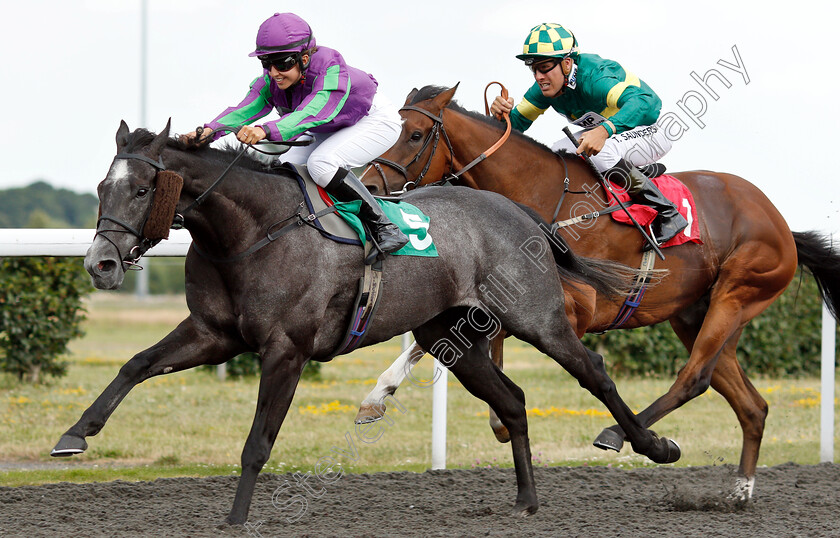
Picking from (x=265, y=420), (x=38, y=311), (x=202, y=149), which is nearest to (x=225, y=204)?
(x=202, y=149)

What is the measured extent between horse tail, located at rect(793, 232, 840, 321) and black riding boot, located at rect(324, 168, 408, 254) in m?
3.04

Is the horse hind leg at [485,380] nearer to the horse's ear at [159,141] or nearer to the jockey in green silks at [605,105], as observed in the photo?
the jockey in green silks at [605,105]

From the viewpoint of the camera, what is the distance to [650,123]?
5125mm

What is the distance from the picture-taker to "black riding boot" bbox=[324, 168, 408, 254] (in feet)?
13.5

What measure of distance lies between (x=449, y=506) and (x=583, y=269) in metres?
1.35

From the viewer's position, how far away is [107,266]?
3.49 m

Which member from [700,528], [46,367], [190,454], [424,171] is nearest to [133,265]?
[424,171]

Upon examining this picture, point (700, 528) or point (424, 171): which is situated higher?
point (424, 171)

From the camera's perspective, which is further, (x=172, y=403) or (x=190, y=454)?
(x=172, y=403)

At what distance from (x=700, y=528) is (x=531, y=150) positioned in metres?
2.08

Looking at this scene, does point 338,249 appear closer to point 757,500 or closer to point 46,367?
point 757,500

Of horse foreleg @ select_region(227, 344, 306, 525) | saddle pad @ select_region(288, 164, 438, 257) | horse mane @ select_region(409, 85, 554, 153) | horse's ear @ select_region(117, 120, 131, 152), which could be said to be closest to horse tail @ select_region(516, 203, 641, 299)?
horse mane @ select_region(409, 85, 554, 153)

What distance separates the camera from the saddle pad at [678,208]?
16.6ft

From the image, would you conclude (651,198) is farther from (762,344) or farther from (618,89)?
(762,344)
